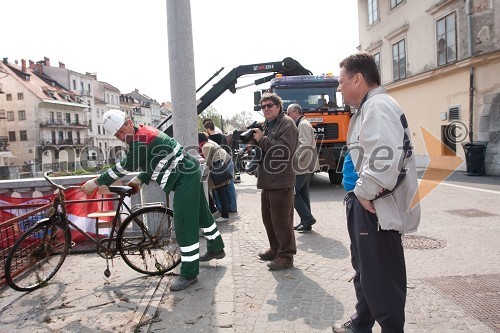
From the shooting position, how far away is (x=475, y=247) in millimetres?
5102

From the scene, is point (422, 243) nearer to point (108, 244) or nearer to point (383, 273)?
point (383, 273)

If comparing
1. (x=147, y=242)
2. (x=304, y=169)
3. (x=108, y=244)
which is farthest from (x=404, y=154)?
(x=304, y=169)

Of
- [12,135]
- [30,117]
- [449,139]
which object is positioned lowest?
[449,139]

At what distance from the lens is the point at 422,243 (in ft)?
17.7

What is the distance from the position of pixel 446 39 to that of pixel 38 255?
18460 millimetres

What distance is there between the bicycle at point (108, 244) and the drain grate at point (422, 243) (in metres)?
3.12

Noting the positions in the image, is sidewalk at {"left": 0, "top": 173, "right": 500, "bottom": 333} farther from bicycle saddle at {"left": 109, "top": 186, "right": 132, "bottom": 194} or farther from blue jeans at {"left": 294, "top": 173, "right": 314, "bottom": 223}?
bicycle saddle at {"left": 109, "top": 186, "right": 132, "bottom": 194}

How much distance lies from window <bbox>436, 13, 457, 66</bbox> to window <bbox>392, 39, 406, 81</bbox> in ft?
10.4

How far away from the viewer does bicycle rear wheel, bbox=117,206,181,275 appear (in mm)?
4547

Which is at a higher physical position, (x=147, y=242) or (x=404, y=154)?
(x=404, y=154)

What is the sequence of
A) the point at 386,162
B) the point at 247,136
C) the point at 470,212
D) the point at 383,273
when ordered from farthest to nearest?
the point at 470,212 < the point at 247,136 < the point at 383,273 < the point at 386,162

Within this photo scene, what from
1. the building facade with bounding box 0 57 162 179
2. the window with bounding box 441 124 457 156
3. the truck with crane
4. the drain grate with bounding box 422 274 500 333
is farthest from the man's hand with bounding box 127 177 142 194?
the building facade with bounding box 0 57 162 179

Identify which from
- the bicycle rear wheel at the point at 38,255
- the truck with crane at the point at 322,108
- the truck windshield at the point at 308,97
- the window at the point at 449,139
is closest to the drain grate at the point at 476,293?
the bicycle rear wheel at the point at 38,255

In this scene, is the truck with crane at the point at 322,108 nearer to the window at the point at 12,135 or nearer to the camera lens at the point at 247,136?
the camera lens at the point at 247,136
